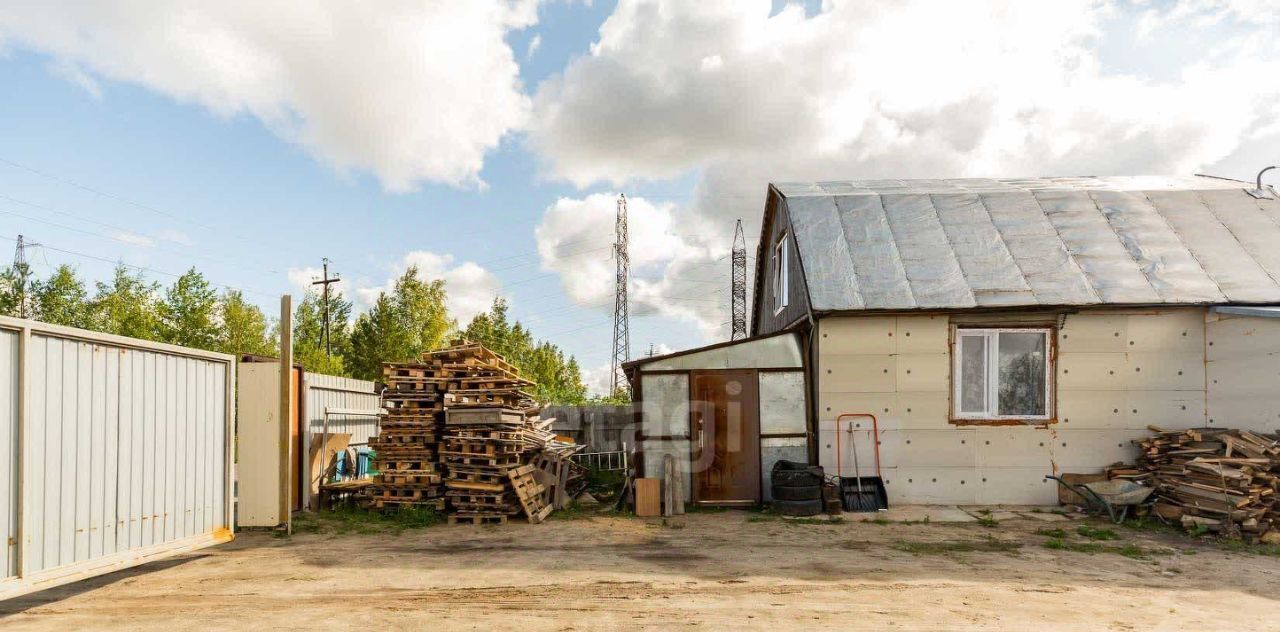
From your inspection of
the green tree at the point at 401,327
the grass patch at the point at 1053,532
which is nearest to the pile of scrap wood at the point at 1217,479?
the grass patch at the point at 1053,532

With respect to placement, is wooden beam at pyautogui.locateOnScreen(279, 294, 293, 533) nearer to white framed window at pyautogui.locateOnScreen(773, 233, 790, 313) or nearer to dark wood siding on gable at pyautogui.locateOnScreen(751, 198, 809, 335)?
dark wood siding on gable at pyautogui.locateOnScreen(751, 198, 809, 335)

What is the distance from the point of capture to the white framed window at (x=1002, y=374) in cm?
1233

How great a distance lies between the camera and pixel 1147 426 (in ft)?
39.9

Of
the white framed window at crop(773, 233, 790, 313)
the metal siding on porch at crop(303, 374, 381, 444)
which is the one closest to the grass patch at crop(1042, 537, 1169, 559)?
the white framed window at crop(773, 233, 790, 313)

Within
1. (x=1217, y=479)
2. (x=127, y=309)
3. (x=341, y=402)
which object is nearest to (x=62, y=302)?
(x=127, y=309)

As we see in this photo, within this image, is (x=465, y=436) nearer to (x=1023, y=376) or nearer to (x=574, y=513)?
(x=574, y=513)

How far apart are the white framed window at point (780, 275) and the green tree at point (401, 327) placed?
21950 mm

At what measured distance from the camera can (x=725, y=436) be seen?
12625 mm

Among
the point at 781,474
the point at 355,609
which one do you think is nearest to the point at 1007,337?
the point at 781,474

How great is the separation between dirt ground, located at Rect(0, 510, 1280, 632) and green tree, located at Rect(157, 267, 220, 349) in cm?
2898

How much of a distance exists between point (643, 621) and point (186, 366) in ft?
19.8

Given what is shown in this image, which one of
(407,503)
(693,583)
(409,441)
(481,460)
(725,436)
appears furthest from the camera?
(725,436)

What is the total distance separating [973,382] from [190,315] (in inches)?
1410

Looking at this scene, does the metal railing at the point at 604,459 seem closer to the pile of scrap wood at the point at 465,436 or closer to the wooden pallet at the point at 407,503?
the pile of scrap wood at the point at 465,436
